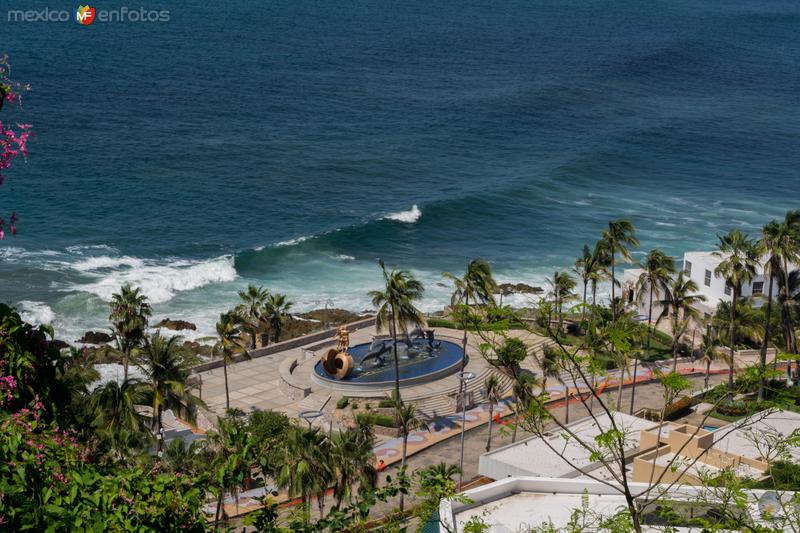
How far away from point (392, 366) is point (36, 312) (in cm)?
3979

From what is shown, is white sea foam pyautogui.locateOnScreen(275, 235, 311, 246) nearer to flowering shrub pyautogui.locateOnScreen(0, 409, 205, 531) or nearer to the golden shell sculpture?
the golden shell sculpture

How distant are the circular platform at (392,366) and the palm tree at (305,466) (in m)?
30.1

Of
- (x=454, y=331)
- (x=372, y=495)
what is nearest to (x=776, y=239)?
(x=454, y=331)

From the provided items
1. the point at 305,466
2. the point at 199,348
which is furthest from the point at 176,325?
the point at 305,466

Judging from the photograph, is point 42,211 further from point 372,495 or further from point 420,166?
point 372,495

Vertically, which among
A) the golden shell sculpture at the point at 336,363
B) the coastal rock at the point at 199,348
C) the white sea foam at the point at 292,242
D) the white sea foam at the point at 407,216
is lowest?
the coastal rock at the point at 199,348

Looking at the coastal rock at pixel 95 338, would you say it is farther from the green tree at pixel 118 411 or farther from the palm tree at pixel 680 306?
the palm tree at pixel 680 306

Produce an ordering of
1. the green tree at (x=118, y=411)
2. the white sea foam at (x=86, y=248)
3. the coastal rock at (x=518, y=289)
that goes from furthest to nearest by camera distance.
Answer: the white sea foam at (x=86, y=248) < the coastal rock at (x=518, y=289) < the green tree at (x=118, y=411)

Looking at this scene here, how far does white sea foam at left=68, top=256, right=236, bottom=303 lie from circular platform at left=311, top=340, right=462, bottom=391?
101ft

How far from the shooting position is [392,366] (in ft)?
252

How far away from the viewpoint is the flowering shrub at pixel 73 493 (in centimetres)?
1752

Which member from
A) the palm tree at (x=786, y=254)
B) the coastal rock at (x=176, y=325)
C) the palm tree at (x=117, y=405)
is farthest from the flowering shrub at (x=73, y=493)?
the coastal rock at (x=176, y=325)

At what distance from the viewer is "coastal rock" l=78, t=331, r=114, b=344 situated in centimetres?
8938

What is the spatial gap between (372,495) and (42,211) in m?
108
